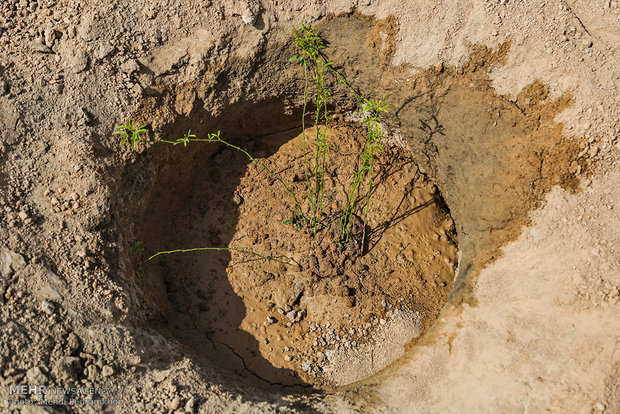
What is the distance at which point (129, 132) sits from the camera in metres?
2.91

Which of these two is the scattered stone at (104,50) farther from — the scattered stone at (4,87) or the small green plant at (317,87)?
the small green plant at (317,87)

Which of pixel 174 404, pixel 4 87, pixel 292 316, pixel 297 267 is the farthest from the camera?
pixel 297 267

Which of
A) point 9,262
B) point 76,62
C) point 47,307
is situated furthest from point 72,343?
point 76,62

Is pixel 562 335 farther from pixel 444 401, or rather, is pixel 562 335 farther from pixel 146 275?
Answer: pixel 146 275

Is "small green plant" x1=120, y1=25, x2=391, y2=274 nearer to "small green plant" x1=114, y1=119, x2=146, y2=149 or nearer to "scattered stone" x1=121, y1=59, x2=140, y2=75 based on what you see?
"small green plant" x1=114, y1=119, x2=146, y2=149

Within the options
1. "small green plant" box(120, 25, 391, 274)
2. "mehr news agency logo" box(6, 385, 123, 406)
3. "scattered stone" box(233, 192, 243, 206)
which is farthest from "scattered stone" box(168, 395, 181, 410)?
"scattered stone" box(233, 192, 243, 206)

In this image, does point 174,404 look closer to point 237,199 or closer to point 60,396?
point 60,396

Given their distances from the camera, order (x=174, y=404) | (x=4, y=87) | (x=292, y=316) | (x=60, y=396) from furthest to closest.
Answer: (x=292, y=316) < (x=4, y=87) < (x=174, y=404) < (x=60, y=396)

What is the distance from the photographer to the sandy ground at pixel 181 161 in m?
2.40

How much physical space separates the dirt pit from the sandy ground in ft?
0.78

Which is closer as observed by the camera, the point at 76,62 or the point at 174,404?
the point at 174,404

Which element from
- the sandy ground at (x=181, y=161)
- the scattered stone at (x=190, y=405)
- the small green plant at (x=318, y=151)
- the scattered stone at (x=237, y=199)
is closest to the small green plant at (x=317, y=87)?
the small green plant at (x=318, y=151)

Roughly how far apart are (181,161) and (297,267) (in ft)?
3.26

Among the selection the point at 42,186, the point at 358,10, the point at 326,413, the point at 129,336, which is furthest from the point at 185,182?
the point at 326,413
